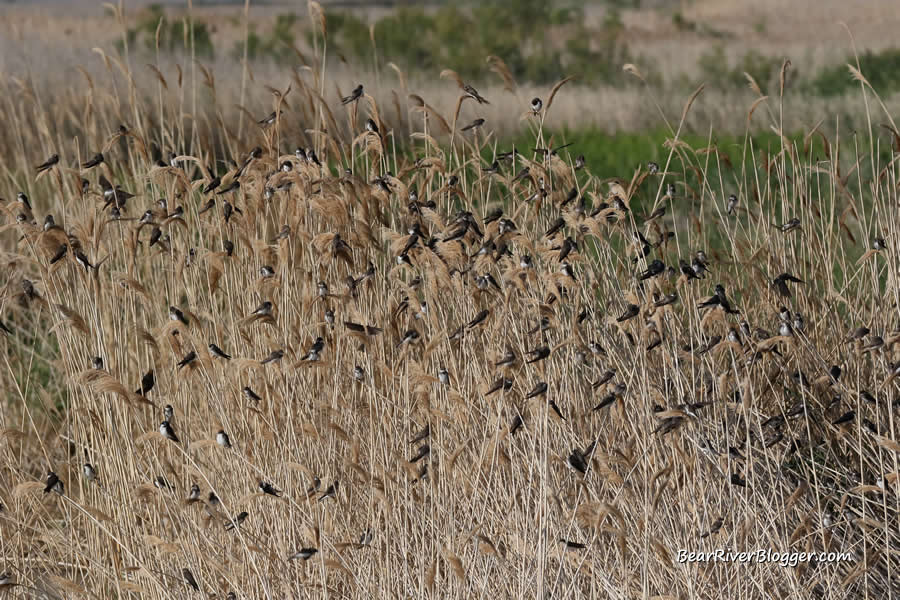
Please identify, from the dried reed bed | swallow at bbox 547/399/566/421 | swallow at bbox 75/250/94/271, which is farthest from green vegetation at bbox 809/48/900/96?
swallow at bbox 75/250/94/271

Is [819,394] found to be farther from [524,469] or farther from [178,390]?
[178,390]

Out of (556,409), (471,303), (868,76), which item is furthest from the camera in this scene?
(868,76)

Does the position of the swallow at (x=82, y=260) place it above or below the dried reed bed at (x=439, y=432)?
above

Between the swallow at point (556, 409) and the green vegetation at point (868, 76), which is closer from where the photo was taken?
the swallow at point (556, 409)

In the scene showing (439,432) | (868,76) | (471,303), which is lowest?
(868,76)

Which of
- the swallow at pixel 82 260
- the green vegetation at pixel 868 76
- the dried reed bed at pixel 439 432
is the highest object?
the swallow at pixel 82 260

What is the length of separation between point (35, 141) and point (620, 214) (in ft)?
14.7

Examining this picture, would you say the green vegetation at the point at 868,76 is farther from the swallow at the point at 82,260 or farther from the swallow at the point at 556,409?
the swallow at the point at 82,260

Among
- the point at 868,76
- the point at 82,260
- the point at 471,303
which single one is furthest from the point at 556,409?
the point at 868,76

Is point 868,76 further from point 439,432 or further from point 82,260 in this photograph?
point 82,260

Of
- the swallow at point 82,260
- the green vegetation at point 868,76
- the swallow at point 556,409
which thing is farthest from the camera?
the green vegetation at point 868,76

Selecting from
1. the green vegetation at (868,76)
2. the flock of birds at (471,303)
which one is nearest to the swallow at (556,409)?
the flock of birds at (471,303)

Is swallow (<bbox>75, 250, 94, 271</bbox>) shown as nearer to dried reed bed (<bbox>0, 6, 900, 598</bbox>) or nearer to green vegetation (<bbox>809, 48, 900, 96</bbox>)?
dried reed bed (<bbox>0, 6, 900, 598</bbox>)

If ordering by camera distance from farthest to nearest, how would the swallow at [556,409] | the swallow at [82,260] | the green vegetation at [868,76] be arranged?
the green vegetation at [868,76] < the swallow at [82,260] < the swallow at [556,409]
